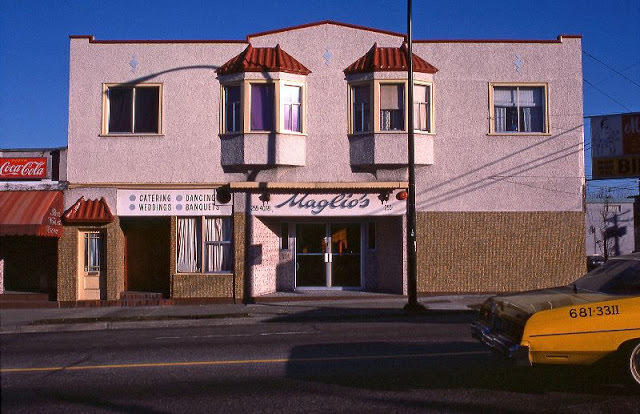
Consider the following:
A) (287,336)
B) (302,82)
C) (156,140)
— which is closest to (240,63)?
(302,82)

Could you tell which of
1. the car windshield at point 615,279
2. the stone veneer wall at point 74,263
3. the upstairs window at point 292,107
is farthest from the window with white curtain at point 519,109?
the stone veneer wall at point 74,263

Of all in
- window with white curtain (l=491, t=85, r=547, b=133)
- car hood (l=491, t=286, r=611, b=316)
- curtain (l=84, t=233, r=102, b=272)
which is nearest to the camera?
car hood (l=491, t=286, r=611, b=316)

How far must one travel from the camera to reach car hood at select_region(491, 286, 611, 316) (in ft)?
22.2

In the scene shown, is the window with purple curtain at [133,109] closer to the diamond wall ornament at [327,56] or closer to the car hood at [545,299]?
the diamond wall ornament at [327,56]

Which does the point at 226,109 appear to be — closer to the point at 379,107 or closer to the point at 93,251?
the point at 379,107

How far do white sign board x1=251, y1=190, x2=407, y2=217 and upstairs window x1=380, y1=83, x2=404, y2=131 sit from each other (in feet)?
6.53

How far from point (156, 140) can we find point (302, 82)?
467cm

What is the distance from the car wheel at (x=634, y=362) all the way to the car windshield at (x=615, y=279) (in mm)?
576

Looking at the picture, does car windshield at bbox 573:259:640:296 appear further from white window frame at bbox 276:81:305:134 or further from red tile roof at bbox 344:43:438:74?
white window frame at bbox 276:81:305:134

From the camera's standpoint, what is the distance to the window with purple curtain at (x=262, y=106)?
733 inches

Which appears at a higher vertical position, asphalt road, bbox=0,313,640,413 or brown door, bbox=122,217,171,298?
brown door, bbox=122,217,171,298

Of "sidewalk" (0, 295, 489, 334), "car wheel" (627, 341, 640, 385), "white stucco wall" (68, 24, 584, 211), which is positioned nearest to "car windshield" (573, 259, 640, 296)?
"car wheel" (627, 341, 640, 385)

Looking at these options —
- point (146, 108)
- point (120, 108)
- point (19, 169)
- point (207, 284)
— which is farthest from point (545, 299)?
point (19, 169)

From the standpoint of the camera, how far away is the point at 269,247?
1931 centimetres
